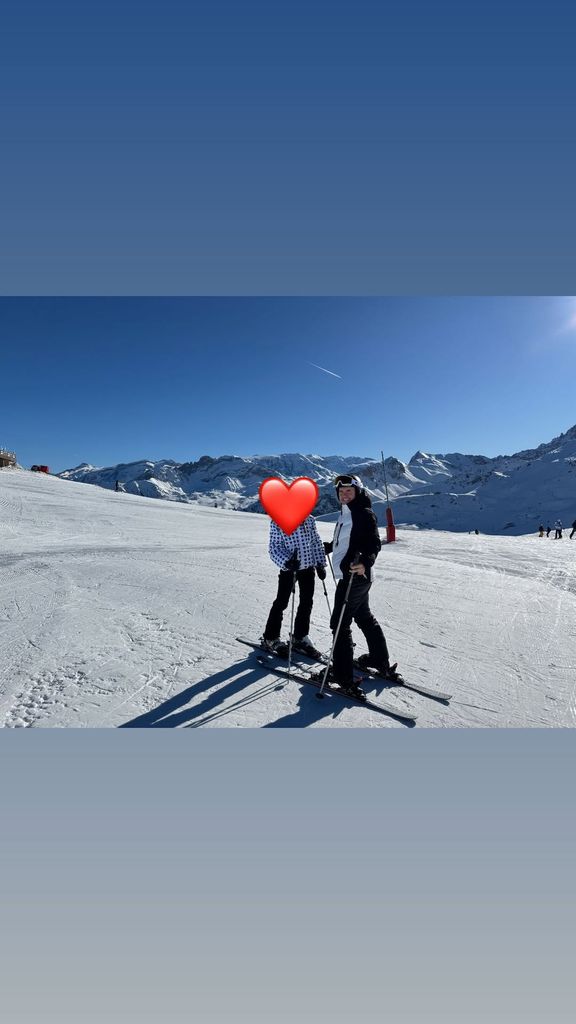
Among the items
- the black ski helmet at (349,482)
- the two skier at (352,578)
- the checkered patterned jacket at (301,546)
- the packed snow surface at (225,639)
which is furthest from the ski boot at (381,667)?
the black ski helmet at (349,482)

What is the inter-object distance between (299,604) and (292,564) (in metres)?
0.54

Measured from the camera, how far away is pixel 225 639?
4.73m

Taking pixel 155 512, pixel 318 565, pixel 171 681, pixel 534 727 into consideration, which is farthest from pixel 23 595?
pixel 155 512

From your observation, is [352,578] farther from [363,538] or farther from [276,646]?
[276,646]

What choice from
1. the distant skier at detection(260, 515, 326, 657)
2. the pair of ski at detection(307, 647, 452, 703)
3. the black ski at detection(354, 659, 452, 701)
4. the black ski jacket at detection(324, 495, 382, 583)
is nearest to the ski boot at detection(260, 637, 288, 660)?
the distant skier at detection(260, 515, 326, 657)

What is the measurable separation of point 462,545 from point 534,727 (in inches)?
442

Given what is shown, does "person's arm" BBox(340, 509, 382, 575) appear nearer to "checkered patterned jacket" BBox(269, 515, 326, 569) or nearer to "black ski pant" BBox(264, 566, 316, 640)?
"checkered patterned jacket" BBox(269, 515, 326, 569)

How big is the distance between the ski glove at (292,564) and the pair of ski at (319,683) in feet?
3.16

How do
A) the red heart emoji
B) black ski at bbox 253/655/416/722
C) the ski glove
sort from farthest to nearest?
the ski glove, the red heart emoji, black ski at bbox 253/655/416/722

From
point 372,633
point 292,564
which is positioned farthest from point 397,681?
point 292,564

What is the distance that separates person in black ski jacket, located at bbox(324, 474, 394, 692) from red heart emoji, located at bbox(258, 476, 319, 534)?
514 millimetres

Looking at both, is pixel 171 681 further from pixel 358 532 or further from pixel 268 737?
pixel 358 532

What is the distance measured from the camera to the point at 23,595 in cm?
594

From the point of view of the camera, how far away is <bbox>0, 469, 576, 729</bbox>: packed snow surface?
11.2 feet
